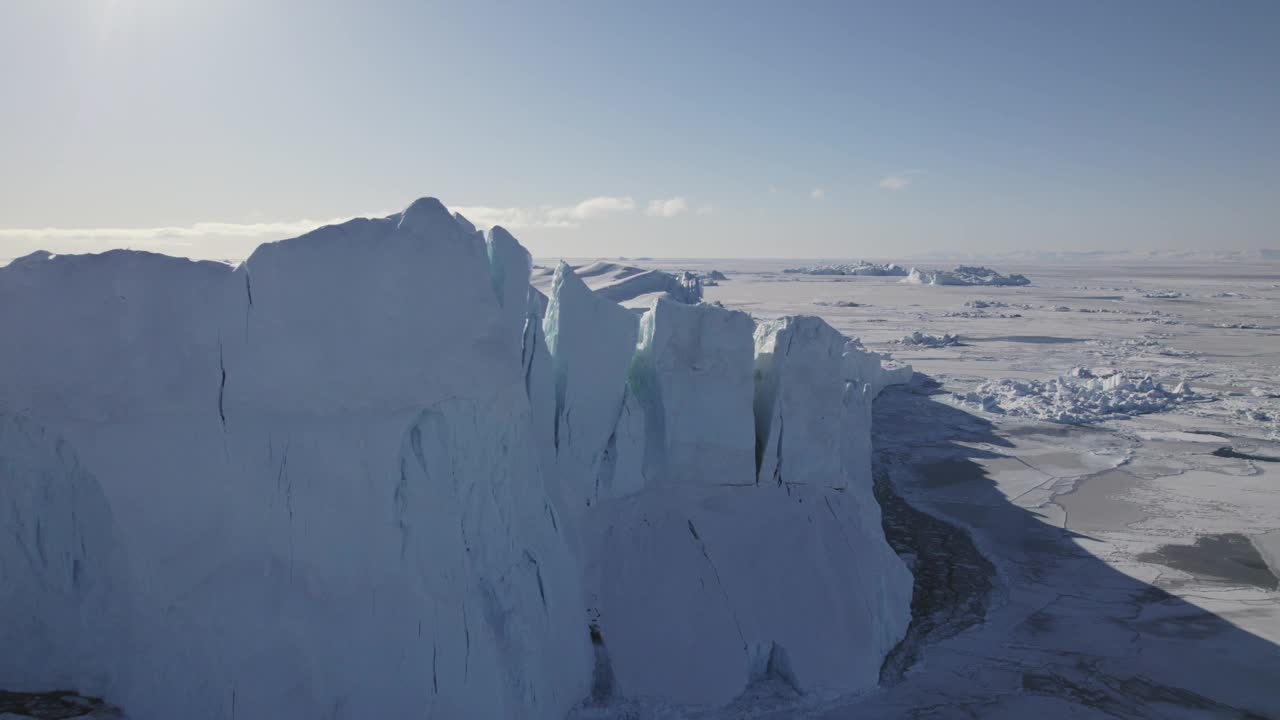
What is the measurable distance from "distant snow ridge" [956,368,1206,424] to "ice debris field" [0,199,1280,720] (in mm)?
7726

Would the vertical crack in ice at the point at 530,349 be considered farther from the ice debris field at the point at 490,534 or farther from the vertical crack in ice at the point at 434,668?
the vertical crack in ice at the point at 434,668

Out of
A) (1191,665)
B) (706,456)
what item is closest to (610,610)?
(706,456)

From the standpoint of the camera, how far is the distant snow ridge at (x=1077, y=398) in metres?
17.9

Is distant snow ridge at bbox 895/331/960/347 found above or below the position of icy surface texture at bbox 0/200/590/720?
below

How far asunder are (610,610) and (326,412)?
3.00 meters

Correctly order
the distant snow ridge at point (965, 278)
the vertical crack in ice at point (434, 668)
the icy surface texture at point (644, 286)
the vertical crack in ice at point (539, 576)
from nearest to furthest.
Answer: the vertical crack in ice at point (434, 668), the vertical crack in ice at point (539, 576), the icy surface texture at point (644, 286), the distant snow ridge at point (965, 278)

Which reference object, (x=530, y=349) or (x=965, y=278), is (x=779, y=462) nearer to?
(x=530, y=349)

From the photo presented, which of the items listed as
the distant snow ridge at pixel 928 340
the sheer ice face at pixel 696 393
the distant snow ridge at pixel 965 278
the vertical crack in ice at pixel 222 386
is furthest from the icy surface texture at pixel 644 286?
the distant snow ridge at pixel 965 278

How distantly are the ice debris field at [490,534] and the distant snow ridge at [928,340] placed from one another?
2035 centimetres

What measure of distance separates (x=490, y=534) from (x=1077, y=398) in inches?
729

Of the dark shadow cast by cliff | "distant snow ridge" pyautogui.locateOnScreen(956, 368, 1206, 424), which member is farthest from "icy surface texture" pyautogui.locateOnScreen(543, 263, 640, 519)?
"distant snow ridge" pyautogui.locateOnScreen(956, 368, 1206, 424)

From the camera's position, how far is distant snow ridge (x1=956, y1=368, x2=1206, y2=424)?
17922mm

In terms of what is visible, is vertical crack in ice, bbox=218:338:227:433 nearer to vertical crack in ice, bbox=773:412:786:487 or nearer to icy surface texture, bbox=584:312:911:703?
icy surface texture, bbox=584:312:911:703

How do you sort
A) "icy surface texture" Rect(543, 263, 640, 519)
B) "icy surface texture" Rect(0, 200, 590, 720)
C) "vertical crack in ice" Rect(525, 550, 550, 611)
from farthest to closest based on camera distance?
1. "icy surface texture" Rect(543, 263, 640, 519)
2. "vertical crack in ice" Rect(525, 550, 550, 611)
3. "icy surface texture" Rect(0, 200, 590, 720)
